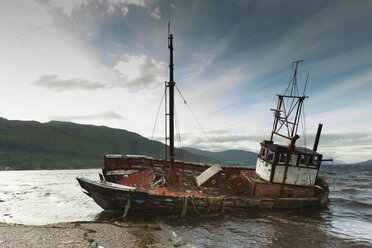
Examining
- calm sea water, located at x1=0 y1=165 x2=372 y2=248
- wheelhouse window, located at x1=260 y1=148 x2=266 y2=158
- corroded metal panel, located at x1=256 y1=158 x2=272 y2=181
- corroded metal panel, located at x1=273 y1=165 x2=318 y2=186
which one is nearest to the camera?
calm sea water, located at x1=0 y1=165 x2=372 y2=248

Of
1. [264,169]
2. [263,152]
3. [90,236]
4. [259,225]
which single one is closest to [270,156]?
[264,169]

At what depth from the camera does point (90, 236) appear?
8984 mm

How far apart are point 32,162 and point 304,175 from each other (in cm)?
16918

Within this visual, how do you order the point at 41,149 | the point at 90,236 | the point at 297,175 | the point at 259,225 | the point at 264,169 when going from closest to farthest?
the point at 90,236 → the point at 259,225 → the point at 297,175 → the point at 264,169 → the point at 41,149

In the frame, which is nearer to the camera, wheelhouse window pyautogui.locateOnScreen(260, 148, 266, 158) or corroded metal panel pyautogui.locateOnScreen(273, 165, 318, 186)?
corroded metal panel pyautogui.locateOnScreen(273, 165, 318, 186)

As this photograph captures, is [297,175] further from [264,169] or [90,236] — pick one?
[90,236]

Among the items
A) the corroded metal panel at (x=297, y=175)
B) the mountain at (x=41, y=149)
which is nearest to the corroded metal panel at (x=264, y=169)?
the corroded metal panel at (x=297, y=175)

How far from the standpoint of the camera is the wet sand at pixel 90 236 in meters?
7.86

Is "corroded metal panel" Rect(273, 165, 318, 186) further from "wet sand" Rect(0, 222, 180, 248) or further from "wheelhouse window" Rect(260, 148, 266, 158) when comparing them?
"wet sand" Rect(0, 222, 180, 248)

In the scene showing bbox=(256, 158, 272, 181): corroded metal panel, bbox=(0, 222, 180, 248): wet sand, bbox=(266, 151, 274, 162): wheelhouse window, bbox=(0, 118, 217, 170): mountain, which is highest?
bbox=(266, 151, 274, 162): wheelhouse window

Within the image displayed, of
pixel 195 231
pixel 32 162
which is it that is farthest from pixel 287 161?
pixel 32 162

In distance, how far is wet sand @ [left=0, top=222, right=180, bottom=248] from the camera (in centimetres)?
786

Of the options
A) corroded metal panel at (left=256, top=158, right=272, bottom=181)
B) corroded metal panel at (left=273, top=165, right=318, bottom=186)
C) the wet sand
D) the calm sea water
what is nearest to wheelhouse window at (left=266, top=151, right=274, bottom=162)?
corroded metal panel at (left=256, top=158, right=272, bottom=181)

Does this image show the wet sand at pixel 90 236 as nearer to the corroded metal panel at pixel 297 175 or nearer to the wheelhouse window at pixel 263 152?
the corroded metal panel at pixel 297 175
